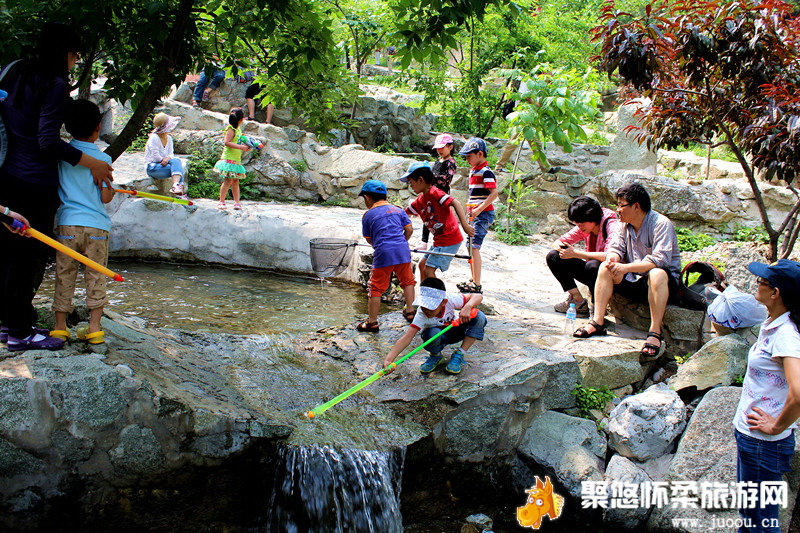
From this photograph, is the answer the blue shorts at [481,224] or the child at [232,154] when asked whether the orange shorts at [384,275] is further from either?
the child at [232,154]

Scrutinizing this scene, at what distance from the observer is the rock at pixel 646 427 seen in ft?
13.8

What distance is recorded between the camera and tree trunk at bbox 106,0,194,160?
4.44 m

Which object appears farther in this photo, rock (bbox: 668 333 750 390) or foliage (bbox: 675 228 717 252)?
foliage (bbox: 675 228 717 252)

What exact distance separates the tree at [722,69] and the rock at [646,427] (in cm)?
200

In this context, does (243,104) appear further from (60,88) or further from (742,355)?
(742,355)

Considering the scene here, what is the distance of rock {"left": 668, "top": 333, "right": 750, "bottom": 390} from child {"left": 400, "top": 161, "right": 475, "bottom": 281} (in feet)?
7.37

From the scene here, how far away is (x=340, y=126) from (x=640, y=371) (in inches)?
138

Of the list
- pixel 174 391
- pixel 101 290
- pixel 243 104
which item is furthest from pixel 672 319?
pixel 243 104

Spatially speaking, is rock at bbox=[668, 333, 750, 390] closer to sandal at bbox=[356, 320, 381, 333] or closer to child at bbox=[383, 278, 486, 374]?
child at bbox=[383, 278, 486, 374]

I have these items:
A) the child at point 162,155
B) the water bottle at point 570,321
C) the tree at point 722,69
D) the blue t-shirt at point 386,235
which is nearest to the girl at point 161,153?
the child at point 162,155

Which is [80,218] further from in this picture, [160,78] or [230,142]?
[230,142]

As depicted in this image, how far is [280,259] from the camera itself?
26.2 feet

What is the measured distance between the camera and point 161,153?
862 centimetres

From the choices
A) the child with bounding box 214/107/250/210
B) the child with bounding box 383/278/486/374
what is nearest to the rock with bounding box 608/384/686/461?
the child with bounding box 383/278/486/374
